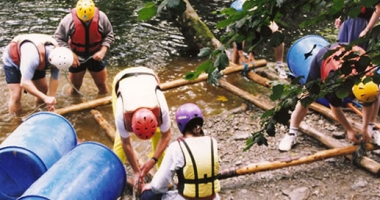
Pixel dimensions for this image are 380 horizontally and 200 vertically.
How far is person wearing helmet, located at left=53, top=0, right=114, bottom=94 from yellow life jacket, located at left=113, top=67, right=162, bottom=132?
207 cm

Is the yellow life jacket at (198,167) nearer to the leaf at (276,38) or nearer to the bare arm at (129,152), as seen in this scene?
the bare arm at (129,152)

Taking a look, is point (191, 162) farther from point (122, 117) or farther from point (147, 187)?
point (122, 117)

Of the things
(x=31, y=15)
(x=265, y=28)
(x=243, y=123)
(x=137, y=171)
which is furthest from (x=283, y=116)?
(x=31, y=15)

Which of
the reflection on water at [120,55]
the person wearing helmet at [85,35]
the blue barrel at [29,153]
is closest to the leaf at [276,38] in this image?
the blue barrel at [29,153]

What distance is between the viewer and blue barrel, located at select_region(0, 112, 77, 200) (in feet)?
14.1

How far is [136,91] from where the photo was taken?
4.29 metres

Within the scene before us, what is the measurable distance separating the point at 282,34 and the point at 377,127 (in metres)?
4.20

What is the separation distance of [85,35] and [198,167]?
3.78 meters

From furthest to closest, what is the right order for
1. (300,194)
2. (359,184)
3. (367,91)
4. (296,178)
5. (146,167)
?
(296,178)
(359,184)
(300,194)
(367,91)
(146,167)

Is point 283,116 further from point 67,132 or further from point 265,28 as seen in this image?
point 67,132

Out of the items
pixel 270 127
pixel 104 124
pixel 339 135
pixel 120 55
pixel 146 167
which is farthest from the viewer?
pixel 120 55

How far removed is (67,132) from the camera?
484 centimetres

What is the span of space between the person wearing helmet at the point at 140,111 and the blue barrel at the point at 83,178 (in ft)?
0.89

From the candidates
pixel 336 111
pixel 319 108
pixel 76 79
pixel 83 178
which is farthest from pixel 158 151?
pixel 76 79
